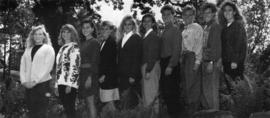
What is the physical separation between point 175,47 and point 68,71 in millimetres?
1812

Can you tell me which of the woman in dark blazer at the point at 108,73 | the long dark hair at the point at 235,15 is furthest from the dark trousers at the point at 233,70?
the woman in dark blazer at the point at 108,73

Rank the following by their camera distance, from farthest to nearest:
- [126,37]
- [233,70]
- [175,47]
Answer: [126,37]
[175,47]
[233,70]

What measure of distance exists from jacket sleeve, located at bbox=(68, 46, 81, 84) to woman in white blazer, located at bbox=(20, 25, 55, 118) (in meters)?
0.34

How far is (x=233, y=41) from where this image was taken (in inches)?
337

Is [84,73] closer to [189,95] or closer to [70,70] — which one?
[70,70]

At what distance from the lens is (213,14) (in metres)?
8.93

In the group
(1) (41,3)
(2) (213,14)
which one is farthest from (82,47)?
(1) (41,3)

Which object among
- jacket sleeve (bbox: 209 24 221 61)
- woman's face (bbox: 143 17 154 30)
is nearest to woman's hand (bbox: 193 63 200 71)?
jacket sleeve (bbox: 209 24 221 61)

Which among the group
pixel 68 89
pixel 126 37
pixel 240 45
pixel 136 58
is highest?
pixel 126 37

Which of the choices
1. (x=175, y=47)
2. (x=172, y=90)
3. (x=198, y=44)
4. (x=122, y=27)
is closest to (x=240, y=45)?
(x=198, y=44)

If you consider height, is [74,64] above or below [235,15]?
below

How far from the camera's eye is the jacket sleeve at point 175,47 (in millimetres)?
8750

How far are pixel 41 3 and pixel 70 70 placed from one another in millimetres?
11066

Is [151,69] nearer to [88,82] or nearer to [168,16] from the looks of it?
[168,16]
